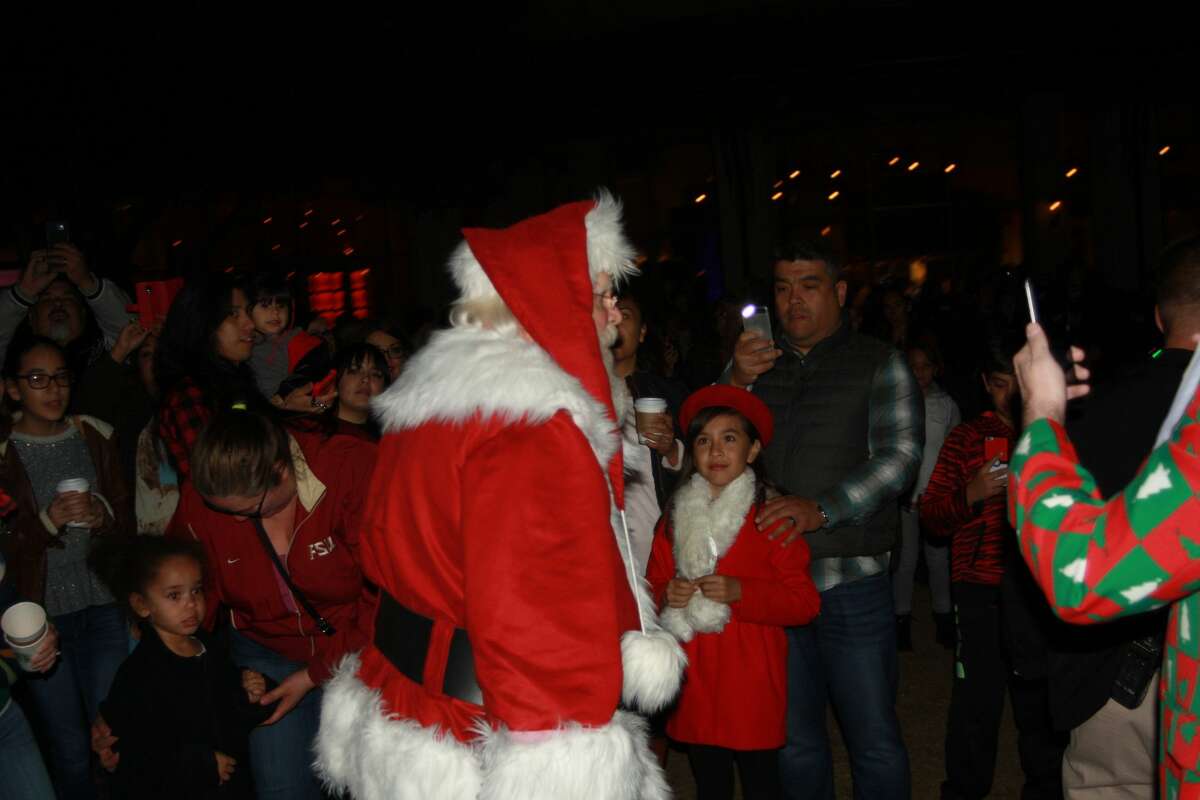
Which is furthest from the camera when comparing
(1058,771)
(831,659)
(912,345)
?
(912,345)

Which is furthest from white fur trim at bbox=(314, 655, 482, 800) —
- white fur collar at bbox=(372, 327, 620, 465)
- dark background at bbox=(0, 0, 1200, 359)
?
dark background at bbox=(0, 0, 1200, 359)

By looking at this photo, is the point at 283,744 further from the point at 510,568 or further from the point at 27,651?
the point at 510,568

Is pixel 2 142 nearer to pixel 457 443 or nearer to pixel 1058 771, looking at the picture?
pixel 457 443

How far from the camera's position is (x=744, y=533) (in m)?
4.03

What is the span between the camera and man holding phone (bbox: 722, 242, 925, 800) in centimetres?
391

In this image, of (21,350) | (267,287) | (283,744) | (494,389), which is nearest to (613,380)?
(494,389)

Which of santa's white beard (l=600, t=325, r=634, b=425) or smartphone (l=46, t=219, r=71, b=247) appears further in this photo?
smartphone (l=46, t=219, r=71, b=247)

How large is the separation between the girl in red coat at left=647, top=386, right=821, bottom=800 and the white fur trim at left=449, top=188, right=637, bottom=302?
1370 mm

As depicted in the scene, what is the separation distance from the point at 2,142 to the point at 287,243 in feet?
40.7

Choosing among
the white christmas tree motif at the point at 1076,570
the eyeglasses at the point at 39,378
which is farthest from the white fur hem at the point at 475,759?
the eyeglasses at the point at 39,378

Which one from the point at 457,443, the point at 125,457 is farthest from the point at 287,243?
the point at 457,443

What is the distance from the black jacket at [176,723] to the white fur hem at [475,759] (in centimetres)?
95

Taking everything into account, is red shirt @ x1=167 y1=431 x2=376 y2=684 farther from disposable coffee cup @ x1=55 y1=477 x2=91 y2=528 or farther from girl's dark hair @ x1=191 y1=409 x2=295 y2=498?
A: disposable coffee cup @ x1=55 y1=477 x2=91 y2=528

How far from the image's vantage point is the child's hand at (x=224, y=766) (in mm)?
3590
